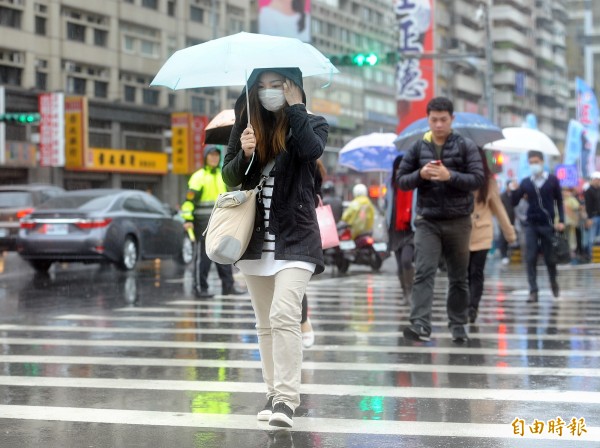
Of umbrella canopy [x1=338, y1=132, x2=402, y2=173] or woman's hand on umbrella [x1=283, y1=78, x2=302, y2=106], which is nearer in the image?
woman's hand on umbrella [x1=283, y1=78, x2=302, y2=106]

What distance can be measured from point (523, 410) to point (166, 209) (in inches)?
581

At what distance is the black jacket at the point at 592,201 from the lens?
22.5 metres

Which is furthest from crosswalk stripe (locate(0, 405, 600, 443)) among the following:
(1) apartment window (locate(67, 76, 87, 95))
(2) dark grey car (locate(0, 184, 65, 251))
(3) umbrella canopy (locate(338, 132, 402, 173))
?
(1) apartment window (locate(67, 76, 87, 95))

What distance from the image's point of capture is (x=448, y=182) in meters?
8.31

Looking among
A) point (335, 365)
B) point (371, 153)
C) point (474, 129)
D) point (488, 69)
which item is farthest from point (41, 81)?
point (335, 365)

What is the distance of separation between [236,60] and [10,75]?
4008cm

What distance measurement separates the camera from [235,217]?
536cm

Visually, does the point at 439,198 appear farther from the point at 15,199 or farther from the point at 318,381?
the point at 15,199

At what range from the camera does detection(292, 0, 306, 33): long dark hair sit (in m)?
44.3

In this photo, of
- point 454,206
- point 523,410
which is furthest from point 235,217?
point 454,206

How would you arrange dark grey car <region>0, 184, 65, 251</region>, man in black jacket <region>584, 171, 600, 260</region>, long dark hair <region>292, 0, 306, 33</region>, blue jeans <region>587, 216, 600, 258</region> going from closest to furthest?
1. dark grey car <region>0, 184, 65, 251</region>
2. man in black jacket <region>584, 171, 600, 260</region>
3. blue jeans <region>587, 216, 600, 258</region>
4. long dark hair <region>292, 0, 306, 33</region>

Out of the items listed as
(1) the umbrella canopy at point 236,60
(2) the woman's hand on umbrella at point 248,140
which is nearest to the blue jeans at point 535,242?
(1) the umbrella canopy at point 236,60

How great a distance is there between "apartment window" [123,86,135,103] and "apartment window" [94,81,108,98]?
1400 mm

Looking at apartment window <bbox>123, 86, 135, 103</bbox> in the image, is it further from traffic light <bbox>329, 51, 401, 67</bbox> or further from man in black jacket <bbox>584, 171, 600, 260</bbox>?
man in black jacket <bbox>584, 171, 600, 260</bbox>
